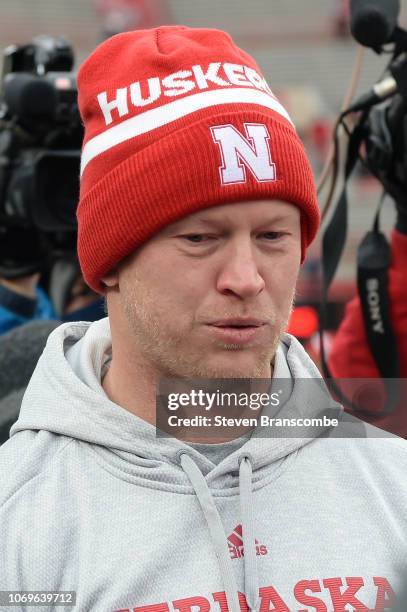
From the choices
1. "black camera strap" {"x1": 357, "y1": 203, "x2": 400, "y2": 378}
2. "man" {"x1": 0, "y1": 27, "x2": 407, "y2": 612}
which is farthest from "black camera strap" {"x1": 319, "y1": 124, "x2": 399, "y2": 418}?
"man" {"x1": 0, "y1": 27, "x2": 407, "y2": 612}

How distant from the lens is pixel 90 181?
1.63m

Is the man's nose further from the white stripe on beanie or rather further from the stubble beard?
the white stripe on beanie

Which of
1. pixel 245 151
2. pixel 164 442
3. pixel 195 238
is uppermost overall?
pixel 245 151

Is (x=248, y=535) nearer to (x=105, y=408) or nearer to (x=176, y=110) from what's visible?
(x=105, y=408)

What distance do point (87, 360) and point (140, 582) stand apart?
0.37 m

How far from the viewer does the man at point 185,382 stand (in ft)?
4.59

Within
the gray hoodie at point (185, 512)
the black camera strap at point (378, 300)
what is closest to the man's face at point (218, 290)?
the gray hoodie at point (185, 512)

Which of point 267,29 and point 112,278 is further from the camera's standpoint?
point 267,29

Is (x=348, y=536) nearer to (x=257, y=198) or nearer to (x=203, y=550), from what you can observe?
(x=203, y=550)

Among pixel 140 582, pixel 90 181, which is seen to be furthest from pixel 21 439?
pixel 90 181

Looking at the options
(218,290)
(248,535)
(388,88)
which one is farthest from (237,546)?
(388,88)

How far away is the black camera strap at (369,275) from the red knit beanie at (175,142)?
0.75m

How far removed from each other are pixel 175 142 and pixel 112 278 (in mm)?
226

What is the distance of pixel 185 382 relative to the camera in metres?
1.50
